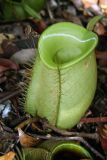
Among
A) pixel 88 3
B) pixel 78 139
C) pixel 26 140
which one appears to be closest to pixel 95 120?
pixel 78 139

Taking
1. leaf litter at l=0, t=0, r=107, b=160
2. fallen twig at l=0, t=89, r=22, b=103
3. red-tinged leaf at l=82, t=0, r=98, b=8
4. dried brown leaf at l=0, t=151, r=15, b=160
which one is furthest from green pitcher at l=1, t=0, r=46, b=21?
dried brown leaf at l=0, t=151, r=15, b=160

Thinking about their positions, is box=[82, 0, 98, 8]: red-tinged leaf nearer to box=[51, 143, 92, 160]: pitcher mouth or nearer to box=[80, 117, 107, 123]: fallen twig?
box=[80, 117, 107, 123]: fallen twig

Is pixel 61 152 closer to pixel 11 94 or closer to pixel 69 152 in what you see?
pixel 69 152

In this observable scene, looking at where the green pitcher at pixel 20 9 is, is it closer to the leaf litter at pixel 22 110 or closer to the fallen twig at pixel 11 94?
the leaf litter at pixel 22 110

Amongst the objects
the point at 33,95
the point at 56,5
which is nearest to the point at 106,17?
the point at 56,5

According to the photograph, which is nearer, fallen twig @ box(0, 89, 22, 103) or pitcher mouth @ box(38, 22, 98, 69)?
pitcher mouth @ box(38, 22, 98, 69)

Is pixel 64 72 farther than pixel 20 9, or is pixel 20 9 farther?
pixel 20 9
